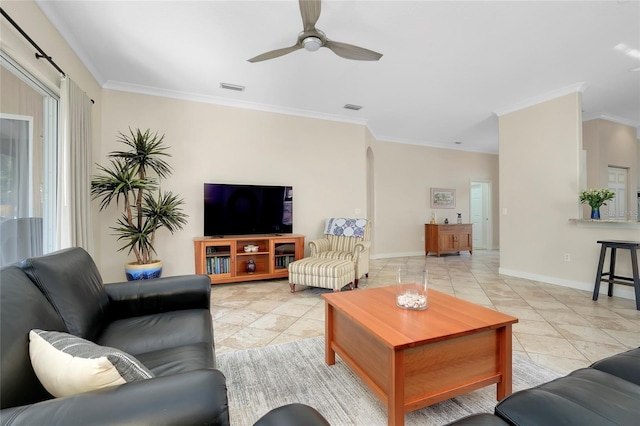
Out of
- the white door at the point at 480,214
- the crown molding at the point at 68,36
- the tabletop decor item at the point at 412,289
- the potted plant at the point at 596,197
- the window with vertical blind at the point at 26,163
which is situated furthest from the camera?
the white door at the point at 480,214

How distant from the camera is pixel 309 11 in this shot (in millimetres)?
2084

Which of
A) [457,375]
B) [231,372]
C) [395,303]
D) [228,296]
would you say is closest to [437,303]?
[395,303]

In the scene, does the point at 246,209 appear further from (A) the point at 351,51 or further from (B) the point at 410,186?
(B) the point at 410,186

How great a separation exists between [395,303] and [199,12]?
9.34ft

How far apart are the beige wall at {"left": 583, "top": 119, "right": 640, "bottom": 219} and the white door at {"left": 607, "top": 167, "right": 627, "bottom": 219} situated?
106 mm

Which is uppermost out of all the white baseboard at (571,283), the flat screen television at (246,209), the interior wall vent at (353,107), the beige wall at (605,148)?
the interior wall vent at (353,107)

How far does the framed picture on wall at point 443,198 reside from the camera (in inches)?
277

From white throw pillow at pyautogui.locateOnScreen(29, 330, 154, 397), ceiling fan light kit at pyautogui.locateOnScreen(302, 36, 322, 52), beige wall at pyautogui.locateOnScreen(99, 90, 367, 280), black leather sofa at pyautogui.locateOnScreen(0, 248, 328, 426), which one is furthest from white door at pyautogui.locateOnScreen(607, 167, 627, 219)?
white throw pillow at pyautogui.locateOnScreen(29, 330, 154, 397)

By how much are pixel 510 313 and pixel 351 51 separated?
10.0ft

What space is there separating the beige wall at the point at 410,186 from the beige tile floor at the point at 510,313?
2.04 m

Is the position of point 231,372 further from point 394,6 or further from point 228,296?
point 394,6

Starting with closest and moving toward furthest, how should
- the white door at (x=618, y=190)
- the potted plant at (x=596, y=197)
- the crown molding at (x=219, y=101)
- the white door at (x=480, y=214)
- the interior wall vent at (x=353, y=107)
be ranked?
the potted plant at (x=596, y=197)
the crown molding at (x=219, y=101)
the interior wall vent at (x=353, y=107)
the white door at (x=618, y=190)
the white door at (x=480, y=214)

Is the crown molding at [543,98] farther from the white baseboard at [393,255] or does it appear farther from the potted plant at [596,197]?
the white baseboard at [393,255]

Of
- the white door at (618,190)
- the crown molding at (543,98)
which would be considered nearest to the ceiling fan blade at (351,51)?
the crown molding at (543,98)
